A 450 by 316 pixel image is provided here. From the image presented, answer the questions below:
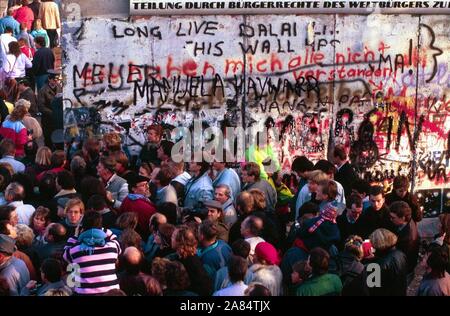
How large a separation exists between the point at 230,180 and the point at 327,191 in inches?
74.7

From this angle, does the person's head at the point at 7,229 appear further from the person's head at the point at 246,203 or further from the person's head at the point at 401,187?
the person's head at the point at 401,187

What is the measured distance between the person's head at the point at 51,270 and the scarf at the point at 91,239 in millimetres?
580

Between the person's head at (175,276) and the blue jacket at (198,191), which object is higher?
the blue jacket at (198,191)

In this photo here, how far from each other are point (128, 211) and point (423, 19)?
232 inches

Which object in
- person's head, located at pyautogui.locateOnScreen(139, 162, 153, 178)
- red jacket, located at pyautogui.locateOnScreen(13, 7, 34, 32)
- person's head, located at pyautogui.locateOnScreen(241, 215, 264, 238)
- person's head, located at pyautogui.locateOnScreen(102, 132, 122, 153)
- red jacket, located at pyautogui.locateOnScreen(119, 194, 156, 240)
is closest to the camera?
person's head, located at pyautogui.locateOnScreen(241, 215, 264, 238)

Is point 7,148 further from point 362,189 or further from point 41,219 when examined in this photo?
point 362,189

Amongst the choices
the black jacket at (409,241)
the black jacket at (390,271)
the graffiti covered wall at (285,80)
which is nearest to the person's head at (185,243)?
the black jacket at (390,271)

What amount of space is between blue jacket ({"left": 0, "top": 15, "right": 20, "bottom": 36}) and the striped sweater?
11467 millimetres

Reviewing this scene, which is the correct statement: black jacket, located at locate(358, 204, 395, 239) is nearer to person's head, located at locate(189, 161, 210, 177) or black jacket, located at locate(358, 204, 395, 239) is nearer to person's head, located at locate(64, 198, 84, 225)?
person's head, located at locate(189, 161, 210, 177)

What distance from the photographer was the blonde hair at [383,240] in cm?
1218

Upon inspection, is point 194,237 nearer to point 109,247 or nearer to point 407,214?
point 109,247

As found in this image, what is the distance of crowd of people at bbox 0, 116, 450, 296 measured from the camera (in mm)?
11523

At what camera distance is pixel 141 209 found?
44.2 feet

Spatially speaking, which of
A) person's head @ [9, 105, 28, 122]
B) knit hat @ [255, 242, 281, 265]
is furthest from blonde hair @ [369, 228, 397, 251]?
person's head @ [9, 105, 28, 122]
